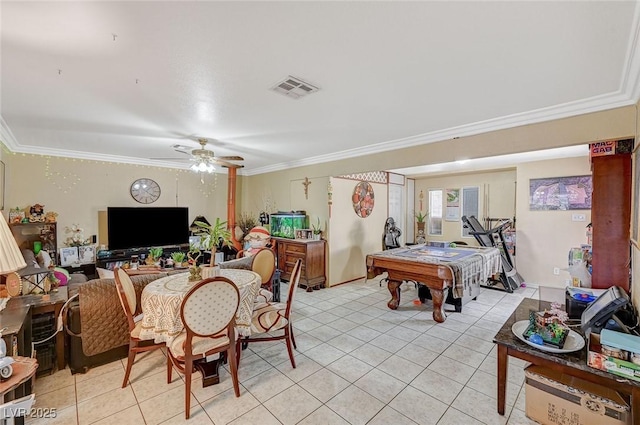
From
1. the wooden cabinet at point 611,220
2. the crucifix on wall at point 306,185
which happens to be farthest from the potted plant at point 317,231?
the wooden cabinet at point 611,220

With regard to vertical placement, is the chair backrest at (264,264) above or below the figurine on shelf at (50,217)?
below

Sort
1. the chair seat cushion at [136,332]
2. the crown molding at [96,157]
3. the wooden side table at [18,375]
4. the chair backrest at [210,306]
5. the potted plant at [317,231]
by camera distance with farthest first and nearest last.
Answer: the potted plant at [317,231] < the crown molding at [96,157] < the chair seat cushion at [136,332] < the chair backrest at [210,306] < the wooden side table at [18,375]

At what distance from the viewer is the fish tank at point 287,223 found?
5777 mm

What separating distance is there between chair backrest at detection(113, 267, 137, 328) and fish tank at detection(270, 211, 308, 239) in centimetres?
347

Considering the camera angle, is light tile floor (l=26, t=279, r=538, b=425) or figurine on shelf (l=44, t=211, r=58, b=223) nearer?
light tile floor (l=26, t=279, r=538, b=425)

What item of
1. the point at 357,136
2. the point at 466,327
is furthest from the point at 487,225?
the point at 357,136

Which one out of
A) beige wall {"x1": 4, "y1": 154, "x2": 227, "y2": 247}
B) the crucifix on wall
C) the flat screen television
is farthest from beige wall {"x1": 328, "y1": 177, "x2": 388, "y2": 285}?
beige wall {"x1": 4, "y1": 154, "x2": 227, "y2": 247}

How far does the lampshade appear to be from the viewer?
61.1 inches

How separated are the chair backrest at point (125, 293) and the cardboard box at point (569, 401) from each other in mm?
3097

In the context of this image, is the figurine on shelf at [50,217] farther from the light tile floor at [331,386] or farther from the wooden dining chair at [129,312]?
the wooden dining chair at [129,312]

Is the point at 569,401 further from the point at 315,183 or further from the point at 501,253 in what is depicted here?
the point at 315,183

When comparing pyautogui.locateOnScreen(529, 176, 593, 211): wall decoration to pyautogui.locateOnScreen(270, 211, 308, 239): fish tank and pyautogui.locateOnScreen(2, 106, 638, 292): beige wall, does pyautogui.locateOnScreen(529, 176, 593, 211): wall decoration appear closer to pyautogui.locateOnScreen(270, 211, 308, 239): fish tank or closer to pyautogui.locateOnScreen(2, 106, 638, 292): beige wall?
pyautogui.locateOnScreen(2, 106, 638, 292): beige wall

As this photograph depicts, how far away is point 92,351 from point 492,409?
3516 millimetres

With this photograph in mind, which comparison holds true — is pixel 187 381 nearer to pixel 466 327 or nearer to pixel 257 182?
pixel 466 327
